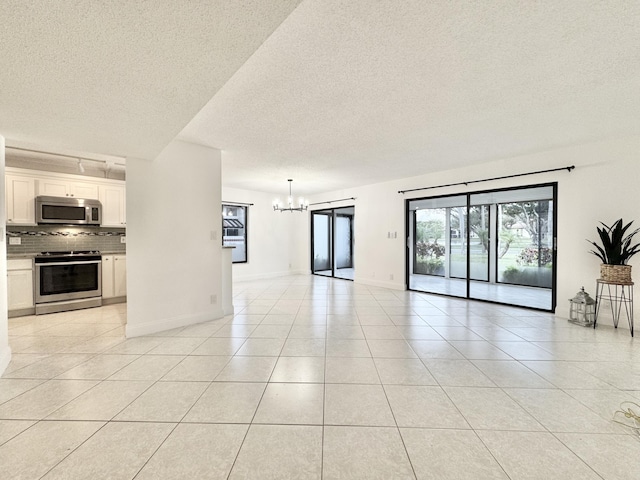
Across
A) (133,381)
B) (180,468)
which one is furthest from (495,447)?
(133,381)

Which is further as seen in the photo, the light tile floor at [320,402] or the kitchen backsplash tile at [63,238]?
the kitchen backsplash tile at [63,238]

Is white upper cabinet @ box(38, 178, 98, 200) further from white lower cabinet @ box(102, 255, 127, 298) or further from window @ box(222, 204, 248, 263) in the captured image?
window @ box(222, 204, 248, 263)

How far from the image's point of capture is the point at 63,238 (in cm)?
491

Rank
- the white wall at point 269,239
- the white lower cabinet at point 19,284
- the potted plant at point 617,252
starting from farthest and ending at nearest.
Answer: the white wall at point 269,239 → the white lower cabinet at point 19,284 → the potted plant at point 617,252

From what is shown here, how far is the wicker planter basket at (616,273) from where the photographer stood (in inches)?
137

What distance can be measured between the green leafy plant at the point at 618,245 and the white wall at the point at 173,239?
522 cm

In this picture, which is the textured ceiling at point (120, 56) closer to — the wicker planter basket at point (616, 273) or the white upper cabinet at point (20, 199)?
the white upper cabinet at point (20, 199)

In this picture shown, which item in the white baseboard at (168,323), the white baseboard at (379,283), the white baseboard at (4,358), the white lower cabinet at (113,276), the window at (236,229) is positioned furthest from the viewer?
the window at (236,229)

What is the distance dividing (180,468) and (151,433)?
16.1 inches

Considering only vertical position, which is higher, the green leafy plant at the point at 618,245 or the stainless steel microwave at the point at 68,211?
the stainless steel microwave at the point at 68,211

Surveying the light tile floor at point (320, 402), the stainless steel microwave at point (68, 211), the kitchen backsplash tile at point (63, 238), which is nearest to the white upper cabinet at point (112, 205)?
the stainless steel microwave at point (68, 211)

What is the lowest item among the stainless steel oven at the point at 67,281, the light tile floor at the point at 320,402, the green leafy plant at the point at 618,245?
the light tile floor at the point at 320,402

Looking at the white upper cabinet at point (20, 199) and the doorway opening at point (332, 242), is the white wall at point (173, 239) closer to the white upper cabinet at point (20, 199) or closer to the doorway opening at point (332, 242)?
the white upper cabinet at point (20, 199)

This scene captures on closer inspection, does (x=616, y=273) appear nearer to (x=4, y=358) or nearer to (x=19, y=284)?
(x=4, y=358)
